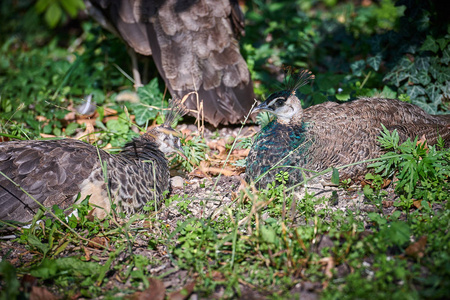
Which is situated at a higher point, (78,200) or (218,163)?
(78,200)

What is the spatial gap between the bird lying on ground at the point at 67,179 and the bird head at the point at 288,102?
33.1 inches

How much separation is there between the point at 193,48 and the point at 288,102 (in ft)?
4.48

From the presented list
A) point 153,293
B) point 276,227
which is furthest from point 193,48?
point 153,293

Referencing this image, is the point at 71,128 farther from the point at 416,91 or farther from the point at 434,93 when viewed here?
the point at 434,93

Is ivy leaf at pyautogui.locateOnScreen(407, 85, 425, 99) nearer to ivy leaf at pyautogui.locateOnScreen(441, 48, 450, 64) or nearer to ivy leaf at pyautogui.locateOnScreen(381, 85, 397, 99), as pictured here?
ivy leaf at pyautogui.locateOnScreen(381, 85, 397, 99)

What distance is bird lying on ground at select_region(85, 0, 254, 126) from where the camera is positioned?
13.6ft

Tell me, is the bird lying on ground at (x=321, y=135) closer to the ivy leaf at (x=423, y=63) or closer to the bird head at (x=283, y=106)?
the bird head at (x=283, y=106)

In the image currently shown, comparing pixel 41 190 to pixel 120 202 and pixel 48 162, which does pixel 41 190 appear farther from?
pixel 120 202

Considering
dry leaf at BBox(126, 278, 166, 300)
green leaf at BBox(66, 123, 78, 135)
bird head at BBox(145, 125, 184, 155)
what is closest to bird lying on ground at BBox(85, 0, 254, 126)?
bird head at BBox(145, 125, 184, 155)

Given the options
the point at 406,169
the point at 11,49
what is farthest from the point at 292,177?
the point at 11,49

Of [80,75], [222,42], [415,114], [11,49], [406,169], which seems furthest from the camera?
[11,49]

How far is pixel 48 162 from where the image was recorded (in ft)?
10.1

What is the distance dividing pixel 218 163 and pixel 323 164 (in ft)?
3.42

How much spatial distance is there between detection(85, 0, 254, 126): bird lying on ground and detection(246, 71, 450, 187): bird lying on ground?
88 cm
